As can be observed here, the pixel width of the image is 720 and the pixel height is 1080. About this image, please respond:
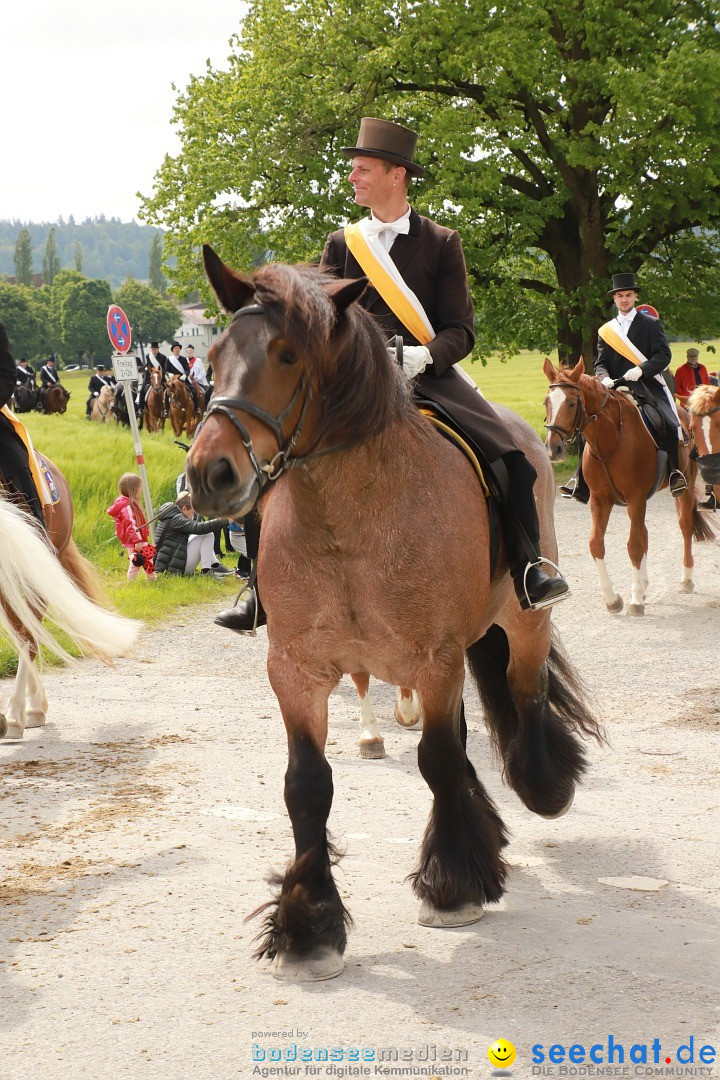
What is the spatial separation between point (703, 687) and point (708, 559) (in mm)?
7394

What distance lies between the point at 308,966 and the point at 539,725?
7.26ft

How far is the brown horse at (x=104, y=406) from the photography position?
1576 inches

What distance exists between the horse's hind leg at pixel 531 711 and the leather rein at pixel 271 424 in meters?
2.23

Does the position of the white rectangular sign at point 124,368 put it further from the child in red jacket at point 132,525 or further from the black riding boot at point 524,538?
the black riding boot at point 524,538

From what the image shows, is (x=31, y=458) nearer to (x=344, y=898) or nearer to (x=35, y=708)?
(x=35, y=708)

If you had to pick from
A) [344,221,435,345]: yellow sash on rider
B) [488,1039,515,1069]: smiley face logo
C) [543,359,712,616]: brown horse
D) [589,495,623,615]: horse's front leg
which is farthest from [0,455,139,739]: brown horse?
[589,495,623,615]: horse's front leg

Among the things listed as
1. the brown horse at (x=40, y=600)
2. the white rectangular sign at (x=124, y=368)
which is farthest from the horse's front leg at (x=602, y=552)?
the brown horse at (x=40, y=600)

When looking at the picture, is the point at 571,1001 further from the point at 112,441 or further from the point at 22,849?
the point at 112,441

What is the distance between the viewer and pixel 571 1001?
4086 mm

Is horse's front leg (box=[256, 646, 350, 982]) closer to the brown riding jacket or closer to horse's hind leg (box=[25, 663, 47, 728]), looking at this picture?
the brown riding jacket

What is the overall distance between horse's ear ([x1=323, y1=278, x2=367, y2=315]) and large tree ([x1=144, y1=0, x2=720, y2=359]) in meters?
20.0

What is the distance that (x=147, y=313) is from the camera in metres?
153

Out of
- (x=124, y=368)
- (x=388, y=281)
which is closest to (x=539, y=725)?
(x=388, y=281)

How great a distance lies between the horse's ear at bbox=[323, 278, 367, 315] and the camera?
4219 millimetres
